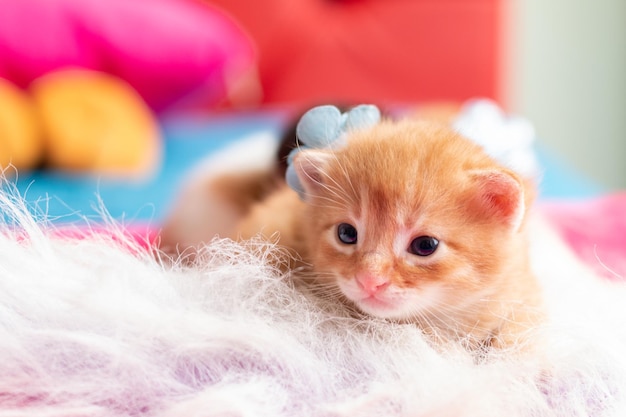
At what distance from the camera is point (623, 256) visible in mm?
1036

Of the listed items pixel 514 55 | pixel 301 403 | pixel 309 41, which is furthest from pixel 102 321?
pixel 514 55

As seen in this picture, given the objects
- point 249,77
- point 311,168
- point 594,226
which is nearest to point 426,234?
point 311,168

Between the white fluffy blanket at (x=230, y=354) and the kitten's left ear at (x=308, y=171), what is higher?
the kitten's left ear at (x=308, y=171)

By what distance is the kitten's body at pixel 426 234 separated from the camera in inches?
24.9

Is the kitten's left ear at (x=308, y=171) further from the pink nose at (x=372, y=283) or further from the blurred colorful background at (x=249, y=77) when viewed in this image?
the blurred colorful background at (x=249, y=77)

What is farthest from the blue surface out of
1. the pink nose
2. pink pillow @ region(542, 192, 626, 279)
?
the pink nose

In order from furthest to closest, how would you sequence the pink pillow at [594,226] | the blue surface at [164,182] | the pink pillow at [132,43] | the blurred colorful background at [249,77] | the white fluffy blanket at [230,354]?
the pink pillow at [132,43] < the blurred colorful background at [249,77] < the blue surface at [164,182] < the pink pillow at [594,226] < the white fluffy blanket at [230,354]

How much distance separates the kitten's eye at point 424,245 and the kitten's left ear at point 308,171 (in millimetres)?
116

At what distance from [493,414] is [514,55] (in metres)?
2.64

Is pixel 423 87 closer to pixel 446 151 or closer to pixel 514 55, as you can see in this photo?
pixel 514 55

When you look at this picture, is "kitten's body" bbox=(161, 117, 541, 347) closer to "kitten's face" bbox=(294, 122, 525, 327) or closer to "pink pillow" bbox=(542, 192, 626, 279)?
"kitten's face" bbox=(294, 122, 525, 327)

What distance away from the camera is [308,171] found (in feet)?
2.33

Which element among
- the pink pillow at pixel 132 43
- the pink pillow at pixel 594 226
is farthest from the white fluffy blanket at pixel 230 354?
the pink pillow at pixel 132 43

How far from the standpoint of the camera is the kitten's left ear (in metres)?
0.69
